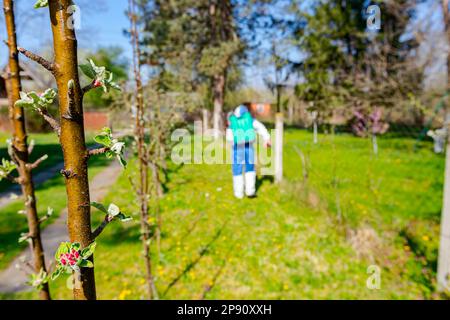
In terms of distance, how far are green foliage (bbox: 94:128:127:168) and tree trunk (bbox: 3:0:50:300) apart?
28.3 inches

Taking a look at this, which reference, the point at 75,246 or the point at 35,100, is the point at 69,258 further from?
the point at 35,100

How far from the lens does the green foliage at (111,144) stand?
0.54m

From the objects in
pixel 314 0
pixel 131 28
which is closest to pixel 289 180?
pixel 131 28

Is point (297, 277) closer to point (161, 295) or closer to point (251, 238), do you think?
point (251, 238)

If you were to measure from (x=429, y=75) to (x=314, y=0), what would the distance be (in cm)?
817

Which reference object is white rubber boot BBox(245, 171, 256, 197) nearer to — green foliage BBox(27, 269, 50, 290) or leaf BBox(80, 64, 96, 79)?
green foliage BBox(27, 269, 50, 290)

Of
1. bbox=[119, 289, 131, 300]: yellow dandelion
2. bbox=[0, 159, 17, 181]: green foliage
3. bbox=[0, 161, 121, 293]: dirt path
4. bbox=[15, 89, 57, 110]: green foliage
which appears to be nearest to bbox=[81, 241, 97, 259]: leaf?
bbox=[15, 89, 57, 110]: green foliage

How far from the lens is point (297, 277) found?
137 inches

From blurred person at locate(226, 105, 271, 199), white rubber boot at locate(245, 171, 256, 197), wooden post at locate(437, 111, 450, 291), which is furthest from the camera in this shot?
white rubber boot at locate(245, 171, 256, 197)

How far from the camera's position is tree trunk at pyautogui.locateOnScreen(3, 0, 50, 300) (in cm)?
108

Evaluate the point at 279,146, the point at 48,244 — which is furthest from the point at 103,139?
the point at 279,146

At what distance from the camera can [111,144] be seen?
0.55 m

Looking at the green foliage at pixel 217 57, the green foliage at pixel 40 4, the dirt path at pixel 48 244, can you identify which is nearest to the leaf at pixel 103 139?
the green foliage at pixel 40 4

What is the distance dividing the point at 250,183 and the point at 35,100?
573 cm
